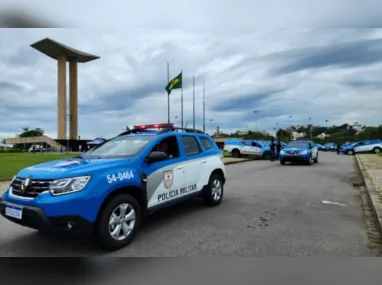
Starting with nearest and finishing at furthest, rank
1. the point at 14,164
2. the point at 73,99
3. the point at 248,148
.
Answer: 1. the point at 14,164
2. the point at 248,148
3. the point at 73,99

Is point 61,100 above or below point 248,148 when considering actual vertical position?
above

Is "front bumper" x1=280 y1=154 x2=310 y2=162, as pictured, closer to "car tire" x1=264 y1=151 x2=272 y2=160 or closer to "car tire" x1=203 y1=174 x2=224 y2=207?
"car tire" x1=264 y1=151 x2=272 y2=160

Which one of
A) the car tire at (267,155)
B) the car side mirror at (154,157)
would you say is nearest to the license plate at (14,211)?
the car side mirror at (154,157)

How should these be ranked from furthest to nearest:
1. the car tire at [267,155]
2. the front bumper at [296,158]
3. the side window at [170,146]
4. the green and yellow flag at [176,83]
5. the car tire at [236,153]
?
the car tire at [236,153] < the green and yellow flag at [176,83] < the car tire at [267,155] < the front bumper at [296,158] < the side window at [170,146]

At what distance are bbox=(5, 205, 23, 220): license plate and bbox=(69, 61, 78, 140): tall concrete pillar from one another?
68.1m

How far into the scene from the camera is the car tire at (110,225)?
13.0 ft

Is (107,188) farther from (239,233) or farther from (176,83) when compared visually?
(176,83)

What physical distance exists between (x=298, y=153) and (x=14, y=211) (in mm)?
17335

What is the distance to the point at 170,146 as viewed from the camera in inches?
224

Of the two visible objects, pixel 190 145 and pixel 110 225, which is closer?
pixel 110 225

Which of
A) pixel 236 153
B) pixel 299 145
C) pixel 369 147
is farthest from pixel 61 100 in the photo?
pixel 299 145

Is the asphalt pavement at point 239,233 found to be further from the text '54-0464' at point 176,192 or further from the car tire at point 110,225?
the text '54-0464' at point 176,192

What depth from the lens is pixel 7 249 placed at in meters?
4.26

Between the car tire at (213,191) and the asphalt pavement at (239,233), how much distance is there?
0.17 meters
